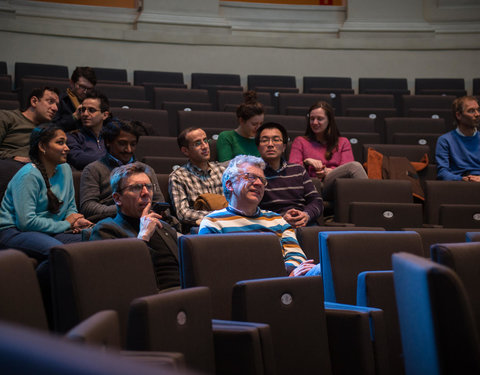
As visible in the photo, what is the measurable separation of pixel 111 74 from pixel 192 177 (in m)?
2.32

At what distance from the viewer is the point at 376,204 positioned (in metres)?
2.36

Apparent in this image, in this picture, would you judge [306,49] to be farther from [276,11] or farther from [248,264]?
[248,264]

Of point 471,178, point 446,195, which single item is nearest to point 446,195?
point 446,195

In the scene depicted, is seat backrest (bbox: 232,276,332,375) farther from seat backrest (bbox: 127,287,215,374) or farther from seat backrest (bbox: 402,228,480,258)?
seat backrest (bbox: 402,228,480,258)

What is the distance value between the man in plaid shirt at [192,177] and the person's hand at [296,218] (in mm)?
303

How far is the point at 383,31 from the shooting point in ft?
16.7

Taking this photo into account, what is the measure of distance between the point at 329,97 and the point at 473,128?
127 centimetres

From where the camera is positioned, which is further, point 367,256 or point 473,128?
point 473,128

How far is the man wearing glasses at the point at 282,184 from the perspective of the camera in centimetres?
229

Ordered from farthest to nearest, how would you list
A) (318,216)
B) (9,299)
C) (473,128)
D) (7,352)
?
(473,128)
(318,216)
(9,299)
(7,352)

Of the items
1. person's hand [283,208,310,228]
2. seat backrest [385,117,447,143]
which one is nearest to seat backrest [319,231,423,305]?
person's hand [283,208,310,228]

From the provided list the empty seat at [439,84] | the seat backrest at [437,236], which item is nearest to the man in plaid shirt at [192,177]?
the seat backrest at [437,236]

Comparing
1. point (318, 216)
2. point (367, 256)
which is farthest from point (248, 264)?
point (318, 216)

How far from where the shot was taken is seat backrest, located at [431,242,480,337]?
1.02 m
